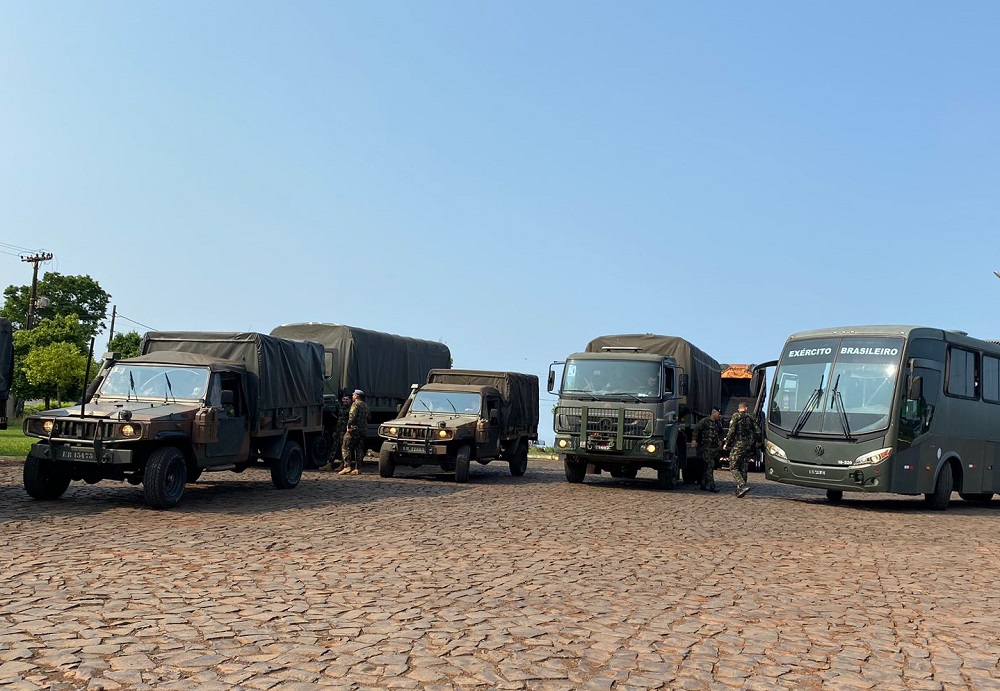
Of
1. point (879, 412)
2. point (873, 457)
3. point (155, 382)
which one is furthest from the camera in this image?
point (879, 412)

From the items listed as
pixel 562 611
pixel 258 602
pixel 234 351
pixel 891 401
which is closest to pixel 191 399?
pixel 234 351

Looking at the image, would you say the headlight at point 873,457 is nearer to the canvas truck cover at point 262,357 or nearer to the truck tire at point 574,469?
the truck tire at point 574,469

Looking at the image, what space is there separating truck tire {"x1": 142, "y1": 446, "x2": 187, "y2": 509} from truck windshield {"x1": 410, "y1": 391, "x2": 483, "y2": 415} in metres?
8.18

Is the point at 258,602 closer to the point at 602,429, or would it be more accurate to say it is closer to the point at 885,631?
the point at 885,631

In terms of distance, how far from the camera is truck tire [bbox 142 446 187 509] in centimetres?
1271

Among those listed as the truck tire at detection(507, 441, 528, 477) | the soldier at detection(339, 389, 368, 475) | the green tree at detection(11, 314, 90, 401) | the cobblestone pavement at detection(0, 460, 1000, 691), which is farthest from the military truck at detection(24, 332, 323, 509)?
the green tree at detection(11, 314, 90, 401)

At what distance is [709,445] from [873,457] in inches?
182

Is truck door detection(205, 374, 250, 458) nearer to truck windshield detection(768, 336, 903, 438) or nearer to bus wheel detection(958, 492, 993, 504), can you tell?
truck windshield detection(768, 336, 903, 438)

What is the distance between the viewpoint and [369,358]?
2438 centimetres

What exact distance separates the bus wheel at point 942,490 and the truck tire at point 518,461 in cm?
921

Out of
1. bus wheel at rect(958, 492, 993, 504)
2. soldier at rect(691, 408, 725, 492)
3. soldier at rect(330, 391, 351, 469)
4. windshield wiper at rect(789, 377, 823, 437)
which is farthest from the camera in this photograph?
soldier at rect(330, 391, 351, 469)

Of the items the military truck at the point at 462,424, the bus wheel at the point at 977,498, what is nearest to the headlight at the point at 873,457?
the bus wheel at the point at 977,498

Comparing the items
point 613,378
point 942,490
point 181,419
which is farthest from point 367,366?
point 942,490

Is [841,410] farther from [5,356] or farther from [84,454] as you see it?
[5,356]
